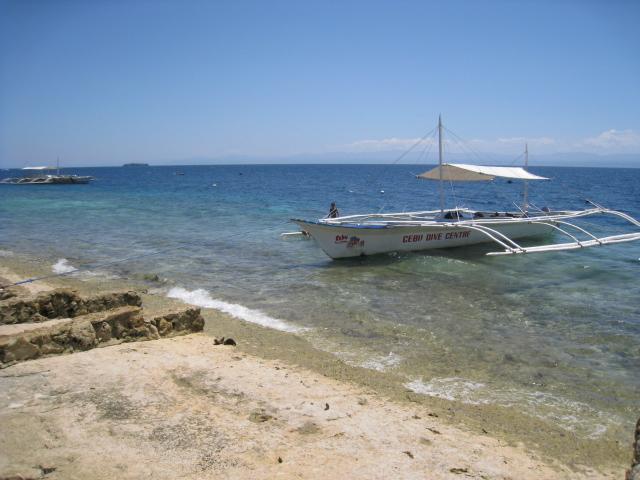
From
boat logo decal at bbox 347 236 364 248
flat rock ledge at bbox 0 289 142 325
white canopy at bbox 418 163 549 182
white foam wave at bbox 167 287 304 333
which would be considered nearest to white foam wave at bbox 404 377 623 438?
white foam wave at bbox 167 287 304 333

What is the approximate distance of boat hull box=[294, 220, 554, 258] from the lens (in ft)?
47.3

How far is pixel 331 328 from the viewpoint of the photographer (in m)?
8.73

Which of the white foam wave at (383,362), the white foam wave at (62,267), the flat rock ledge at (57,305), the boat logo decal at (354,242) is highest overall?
the boat logo decal at (354,242)

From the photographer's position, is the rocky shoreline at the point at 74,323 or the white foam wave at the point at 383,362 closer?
the rocky shoreline at the point at 74,323

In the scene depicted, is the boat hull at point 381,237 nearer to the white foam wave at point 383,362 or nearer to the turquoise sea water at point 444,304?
the turquoise sea water at point 444,304

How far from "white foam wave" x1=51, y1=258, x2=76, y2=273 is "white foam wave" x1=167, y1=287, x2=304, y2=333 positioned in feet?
13.2

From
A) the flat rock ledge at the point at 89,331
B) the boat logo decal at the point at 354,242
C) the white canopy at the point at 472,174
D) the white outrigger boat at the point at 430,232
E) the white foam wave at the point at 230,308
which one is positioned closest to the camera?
the flat rock ledge at the point at 89,331

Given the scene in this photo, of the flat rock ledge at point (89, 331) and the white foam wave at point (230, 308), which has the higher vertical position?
the flat rock ledge at point (89, 331)

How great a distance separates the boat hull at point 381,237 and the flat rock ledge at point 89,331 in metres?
6.78

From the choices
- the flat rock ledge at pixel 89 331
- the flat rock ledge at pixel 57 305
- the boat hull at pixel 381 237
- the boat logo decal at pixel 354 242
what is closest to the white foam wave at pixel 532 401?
the flat rock ledge at pixel 89 331

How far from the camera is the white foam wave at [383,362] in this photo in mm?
7020

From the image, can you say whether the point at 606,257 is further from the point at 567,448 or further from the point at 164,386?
the point at 164,386

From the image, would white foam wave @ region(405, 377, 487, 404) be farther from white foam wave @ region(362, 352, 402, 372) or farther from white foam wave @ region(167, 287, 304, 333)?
white foam wave @ region(167, 287, 304, 333)

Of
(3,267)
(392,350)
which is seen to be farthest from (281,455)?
(3,267)
